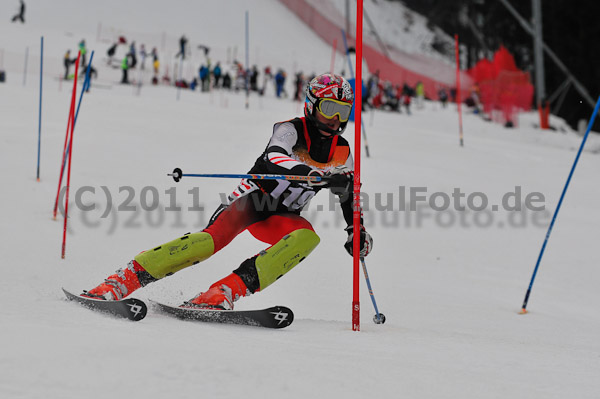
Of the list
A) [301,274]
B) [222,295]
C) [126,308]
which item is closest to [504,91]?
[301,274]

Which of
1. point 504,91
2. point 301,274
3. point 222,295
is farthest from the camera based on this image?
point 504,91

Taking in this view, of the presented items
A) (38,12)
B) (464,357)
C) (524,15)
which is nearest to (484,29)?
(524,15)

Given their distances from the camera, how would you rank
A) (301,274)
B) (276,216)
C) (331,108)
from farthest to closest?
(301,274) < (276,216) < (331,108)

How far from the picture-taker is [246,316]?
3285 mm

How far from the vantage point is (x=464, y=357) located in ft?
9.50

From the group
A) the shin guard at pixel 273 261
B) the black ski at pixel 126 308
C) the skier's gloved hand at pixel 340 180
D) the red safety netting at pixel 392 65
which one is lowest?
the black ski at pixel 126 308

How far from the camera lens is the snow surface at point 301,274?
2156 millimetres

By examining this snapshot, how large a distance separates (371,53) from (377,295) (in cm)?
3109

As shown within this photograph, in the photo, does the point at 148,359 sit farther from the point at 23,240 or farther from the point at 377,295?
the point at 23,240

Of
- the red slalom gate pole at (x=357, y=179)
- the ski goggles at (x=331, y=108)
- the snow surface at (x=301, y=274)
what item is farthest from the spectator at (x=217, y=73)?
the red slalom gate pole at (x=357, y=179)

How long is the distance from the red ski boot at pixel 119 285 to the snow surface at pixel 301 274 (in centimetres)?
18

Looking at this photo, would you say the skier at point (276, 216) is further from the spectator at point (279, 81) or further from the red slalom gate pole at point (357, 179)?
the spectator at point (279, 81)

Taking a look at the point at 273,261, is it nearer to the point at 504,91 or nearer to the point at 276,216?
the point at 276,216

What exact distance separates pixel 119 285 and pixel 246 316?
2.47 ft
